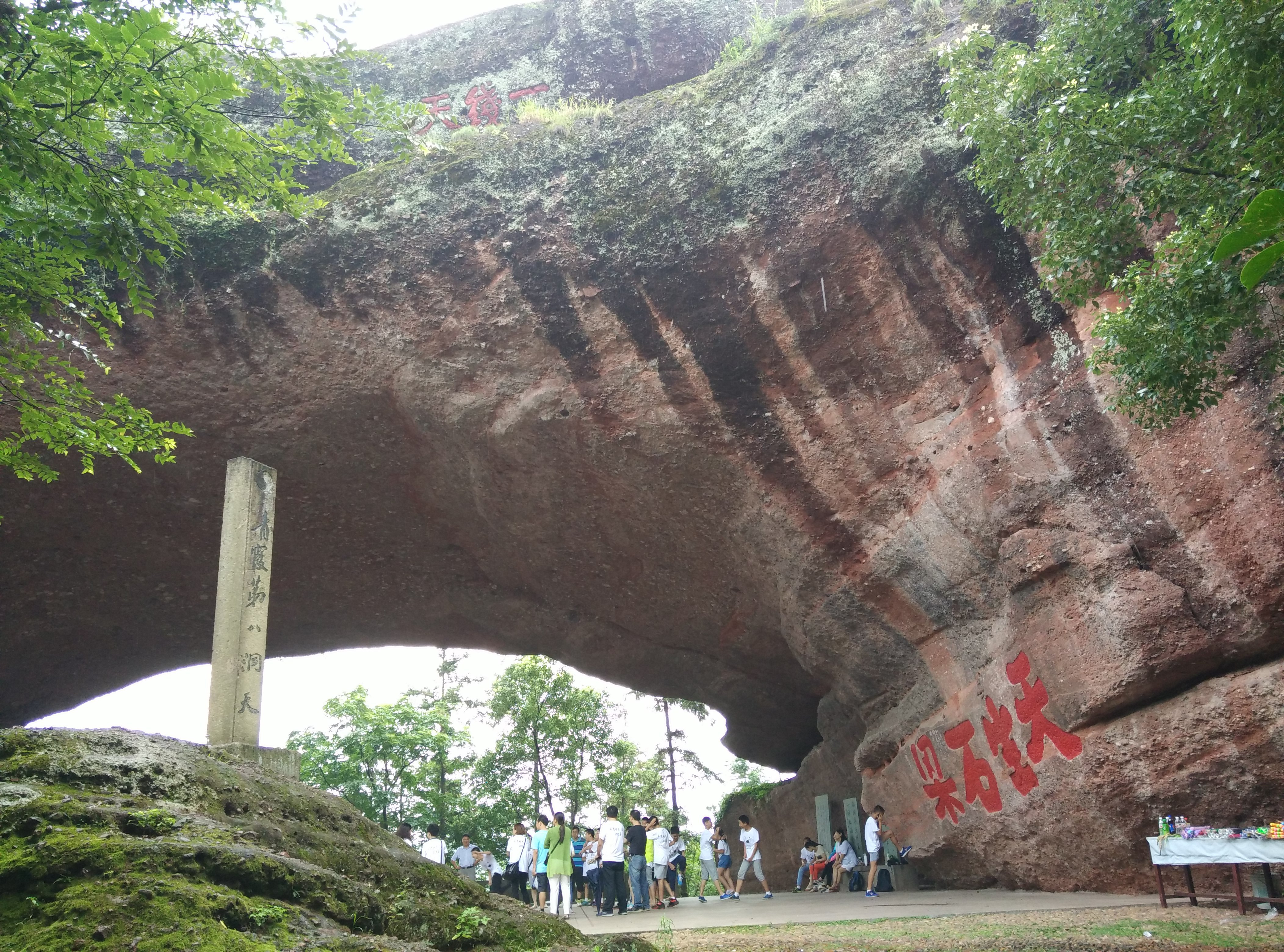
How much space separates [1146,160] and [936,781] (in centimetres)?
645

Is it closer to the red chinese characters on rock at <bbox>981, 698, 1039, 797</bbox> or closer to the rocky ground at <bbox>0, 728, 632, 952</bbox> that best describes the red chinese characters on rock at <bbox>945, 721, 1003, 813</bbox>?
the red chinese characters on rock at <bbox>981, 698, 1039, 797</bbox>

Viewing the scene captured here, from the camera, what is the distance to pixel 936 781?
31.8ft

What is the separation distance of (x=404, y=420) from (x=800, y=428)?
16.0 ft

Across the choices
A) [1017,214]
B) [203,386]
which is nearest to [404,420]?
[203,386]

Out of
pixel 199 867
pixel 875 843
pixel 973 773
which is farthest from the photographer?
pixel 875 843

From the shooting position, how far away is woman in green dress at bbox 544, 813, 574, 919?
376 inches

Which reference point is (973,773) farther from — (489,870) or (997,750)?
(489,870)

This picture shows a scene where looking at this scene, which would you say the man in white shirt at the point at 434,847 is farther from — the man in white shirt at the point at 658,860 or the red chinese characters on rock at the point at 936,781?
the red chinese characters on rock at the point at 936,781

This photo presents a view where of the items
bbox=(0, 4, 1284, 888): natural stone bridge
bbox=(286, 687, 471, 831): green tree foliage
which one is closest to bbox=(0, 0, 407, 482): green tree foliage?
bbox=(0, 4, 1284, 888): natural stone bridge

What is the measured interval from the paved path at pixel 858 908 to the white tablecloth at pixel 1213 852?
568mm

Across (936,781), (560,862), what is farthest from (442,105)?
(936,781)

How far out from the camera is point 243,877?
10.8 ft

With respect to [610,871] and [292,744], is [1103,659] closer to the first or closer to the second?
[610,871]

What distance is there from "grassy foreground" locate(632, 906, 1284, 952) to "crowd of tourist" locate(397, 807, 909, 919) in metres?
2.64
